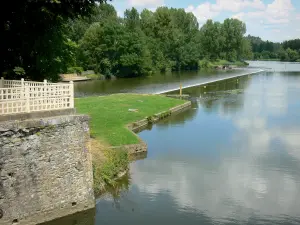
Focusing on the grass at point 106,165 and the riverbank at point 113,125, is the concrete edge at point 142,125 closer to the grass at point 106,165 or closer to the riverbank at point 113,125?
the riverbank at point 113,125

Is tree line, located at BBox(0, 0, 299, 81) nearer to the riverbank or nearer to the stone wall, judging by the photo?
the riverbank

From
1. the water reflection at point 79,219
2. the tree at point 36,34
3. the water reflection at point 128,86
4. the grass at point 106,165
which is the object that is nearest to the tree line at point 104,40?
Answer: the tree at point 36,34

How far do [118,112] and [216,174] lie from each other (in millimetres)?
14093

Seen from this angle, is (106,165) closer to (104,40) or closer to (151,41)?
(104,40)

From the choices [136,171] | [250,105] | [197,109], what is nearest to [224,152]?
[136,171]

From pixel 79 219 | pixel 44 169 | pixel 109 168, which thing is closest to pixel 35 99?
pixel 44 169

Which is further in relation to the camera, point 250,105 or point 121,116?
point 250,105

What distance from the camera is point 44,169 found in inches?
500

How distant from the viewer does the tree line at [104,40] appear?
18.1 m

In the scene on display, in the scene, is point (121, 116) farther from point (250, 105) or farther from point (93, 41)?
point (93, 41)

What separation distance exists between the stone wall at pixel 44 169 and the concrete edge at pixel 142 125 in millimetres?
6264

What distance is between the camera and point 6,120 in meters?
11.9

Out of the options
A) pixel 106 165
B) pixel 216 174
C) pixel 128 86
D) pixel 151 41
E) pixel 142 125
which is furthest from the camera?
pixel 151 41

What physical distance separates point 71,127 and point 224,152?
1218 cm
